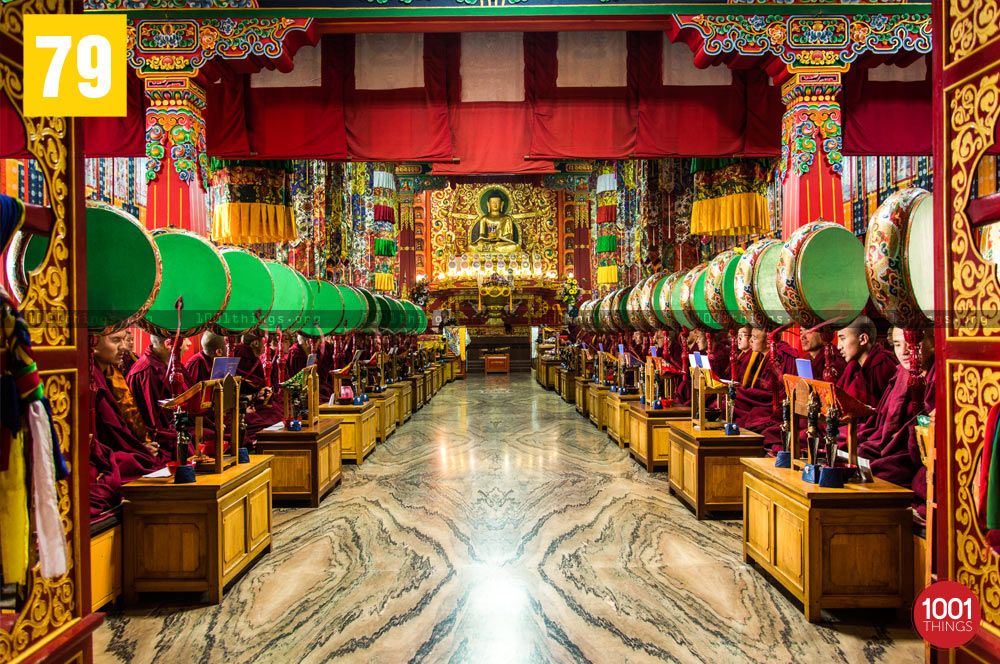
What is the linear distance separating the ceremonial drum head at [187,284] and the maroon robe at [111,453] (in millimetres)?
459

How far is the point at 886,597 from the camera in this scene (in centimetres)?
261

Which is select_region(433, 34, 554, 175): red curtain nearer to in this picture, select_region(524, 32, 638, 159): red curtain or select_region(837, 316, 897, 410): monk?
select_region(524, 32, 638, 159): red curtain

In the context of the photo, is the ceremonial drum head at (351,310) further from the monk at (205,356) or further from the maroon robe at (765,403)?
the maroon robe at (765,403)

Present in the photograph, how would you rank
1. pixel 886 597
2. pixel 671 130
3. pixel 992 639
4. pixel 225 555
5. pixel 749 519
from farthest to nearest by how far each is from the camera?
pixel 671 130 < pixel 749 519 < pixel 225 555 < pixel 886 597 < pixel 992 639

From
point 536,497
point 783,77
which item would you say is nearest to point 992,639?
point 536,497

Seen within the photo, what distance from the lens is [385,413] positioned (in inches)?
288

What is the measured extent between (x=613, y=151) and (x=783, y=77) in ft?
5.12

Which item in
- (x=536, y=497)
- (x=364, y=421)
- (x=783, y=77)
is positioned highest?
(x=783, y=77)

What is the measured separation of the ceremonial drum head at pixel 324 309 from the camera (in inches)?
223

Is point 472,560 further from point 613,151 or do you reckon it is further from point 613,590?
point 613,151

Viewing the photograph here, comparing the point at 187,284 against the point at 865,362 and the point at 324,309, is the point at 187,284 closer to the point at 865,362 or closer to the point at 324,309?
the point at 324,309

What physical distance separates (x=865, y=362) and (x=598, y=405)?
160 inches

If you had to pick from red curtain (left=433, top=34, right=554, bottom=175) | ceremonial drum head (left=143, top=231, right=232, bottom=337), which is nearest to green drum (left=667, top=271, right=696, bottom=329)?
red curtain (left=433, top=34, right=554, bottom=175)

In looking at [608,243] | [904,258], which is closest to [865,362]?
[904,258]
